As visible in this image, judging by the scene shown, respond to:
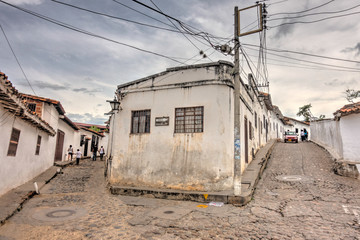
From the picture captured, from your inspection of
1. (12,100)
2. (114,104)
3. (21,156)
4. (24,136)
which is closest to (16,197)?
(21,156)

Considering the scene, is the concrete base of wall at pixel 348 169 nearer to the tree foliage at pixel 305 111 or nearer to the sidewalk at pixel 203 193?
the sidewalk at pixel 203 193

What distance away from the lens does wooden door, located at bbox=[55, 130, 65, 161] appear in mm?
18706

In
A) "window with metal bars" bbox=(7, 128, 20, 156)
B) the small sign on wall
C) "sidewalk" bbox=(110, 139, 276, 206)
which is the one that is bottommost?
"sidewalk" bbox=(110, 139, 276, 206)

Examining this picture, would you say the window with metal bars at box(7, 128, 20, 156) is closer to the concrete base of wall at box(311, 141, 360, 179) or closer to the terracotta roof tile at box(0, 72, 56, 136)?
the terracotta roof tile at box(0, 72, 56, 136)

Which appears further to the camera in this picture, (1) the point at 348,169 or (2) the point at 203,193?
(1) the point at 348,169

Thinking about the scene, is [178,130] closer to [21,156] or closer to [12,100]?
[12,100]

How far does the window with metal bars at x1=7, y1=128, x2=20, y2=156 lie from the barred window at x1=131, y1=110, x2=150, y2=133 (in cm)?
478

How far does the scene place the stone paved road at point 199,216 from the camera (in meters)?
5.48

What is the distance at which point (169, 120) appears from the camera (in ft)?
35.0

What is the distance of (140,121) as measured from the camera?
37.4 feet

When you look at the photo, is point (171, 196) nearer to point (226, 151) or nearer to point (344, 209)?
point (226, 151)

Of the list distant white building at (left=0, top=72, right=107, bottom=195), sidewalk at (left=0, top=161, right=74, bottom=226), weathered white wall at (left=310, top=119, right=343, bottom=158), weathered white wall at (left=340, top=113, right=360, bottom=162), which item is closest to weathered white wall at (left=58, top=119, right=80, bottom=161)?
distant white building at (left=0, top=72, right=107, bottom=195)

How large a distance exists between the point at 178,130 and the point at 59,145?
43.7 feet

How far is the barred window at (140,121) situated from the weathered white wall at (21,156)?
477 centimetres
